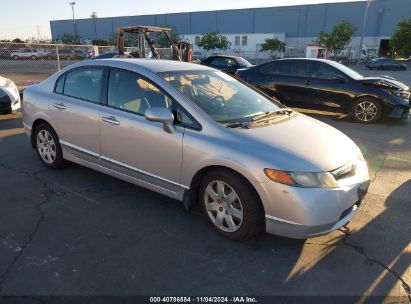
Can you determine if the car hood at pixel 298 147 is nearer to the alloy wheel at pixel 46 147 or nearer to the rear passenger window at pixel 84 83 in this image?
the rear passenger window at pixel 84 83

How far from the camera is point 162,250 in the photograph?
321 cm

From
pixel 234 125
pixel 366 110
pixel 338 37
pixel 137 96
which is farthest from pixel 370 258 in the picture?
pixel 338 37

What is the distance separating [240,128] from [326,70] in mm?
6447

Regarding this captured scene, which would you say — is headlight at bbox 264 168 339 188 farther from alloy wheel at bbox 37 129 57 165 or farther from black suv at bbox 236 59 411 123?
black suv at bbox 236 59 411 123

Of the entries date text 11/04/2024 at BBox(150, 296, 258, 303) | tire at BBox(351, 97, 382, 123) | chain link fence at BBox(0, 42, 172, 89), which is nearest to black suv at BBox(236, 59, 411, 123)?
tire at BBox(351, 97, 382, 123)

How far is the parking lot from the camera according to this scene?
2.75 meters

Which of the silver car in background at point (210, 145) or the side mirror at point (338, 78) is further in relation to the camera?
the side mirror at point (338, 78)

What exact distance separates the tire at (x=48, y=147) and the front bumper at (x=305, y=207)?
9.82 feet

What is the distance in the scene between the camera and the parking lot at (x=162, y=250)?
275cm

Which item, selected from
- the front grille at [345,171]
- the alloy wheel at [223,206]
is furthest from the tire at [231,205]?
the front grille at [345,171]

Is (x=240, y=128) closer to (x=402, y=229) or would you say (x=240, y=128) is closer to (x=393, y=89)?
(x=402, y=229)

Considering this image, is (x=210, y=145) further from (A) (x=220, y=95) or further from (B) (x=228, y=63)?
(B) (x=228, y=63)

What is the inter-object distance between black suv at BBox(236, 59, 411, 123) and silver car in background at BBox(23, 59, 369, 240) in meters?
5.06

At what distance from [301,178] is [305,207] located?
23cm
